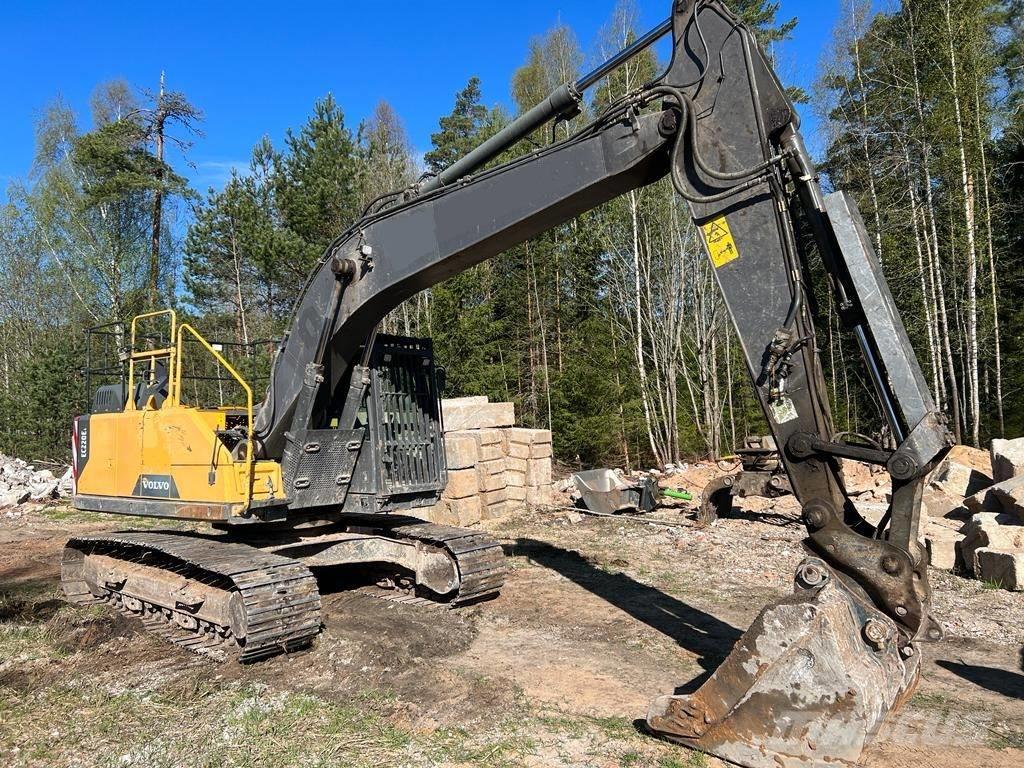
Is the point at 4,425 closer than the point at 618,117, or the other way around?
the point at 618,117

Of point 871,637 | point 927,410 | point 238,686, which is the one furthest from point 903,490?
point 238,686

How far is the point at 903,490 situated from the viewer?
362 centimetres

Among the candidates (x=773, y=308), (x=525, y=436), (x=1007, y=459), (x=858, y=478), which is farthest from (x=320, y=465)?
(x=858, y=478)

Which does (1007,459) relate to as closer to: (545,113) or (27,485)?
(545,113)

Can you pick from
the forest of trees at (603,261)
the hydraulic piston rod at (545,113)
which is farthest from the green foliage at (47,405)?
the hydraulic piston rod at (545,113)

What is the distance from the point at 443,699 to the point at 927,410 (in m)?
→ 3.16

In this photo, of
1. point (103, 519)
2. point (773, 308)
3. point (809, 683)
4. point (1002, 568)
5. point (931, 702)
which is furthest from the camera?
point (103, 519)

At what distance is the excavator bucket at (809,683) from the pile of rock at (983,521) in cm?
425

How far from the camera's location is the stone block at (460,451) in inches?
440

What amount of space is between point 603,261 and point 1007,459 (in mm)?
13821

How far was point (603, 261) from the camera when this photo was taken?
21812mm

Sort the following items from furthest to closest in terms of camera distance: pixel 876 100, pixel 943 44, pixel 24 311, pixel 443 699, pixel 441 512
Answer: pixel 24 311
pixel 876 100
pixel 943 44
pixel 441 512
pixel 443 699

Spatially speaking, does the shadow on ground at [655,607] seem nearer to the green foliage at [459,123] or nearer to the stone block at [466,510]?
the stone block at [466,510]

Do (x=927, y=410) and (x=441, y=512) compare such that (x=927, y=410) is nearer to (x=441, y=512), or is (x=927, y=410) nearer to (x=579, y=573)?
(x=579, y=573)
